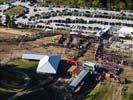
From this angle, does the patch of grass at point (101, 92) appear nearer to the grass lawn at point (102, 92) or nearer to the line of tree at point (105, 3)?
the grass lawn at point (102, 92)

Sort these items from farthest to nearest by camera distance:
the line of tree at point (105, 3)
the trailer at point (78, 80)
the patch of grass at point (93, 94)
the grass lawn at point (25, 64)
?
the line of tree at point (105, 3)
the grass lawn at point (25, 64)
the trailer at point (78, 80)
the patch of grass at point (93, 94)

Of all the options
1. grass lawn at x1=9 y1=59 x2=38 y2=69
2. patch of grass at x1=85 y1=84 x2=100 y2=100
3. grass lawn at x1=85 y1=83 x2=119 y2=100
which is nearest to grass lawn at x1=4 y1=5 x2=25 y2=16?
grass lawn at x1=9 y1=59 x2=38 y2=69

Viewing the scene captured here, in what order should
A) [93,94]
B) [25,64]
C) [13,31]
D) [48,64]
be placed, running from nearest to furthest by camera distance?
1. [93,94]
2. [48,64]
3. [25,64]
4. [13,31]

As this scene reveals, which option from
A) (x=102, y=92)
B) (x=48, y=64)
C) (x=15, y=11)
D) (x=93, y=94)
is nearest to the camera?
(x=93, y=94)

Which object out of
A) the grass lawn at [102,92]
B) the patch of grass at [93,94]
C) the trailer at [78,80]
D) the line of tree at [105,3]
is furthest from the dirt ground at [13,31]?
the patch of grass at [93,94]

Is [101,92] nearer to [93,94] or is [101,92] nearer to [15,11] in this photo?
[93,94]

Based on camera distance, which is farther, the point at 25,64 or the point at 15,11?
the point at 15,11

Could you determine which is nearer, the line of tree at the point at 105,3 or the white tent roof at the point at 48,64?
the white tent roof at the point at 48,64

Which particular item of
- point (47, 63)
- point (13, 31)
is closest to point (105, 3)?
point (13, 31)

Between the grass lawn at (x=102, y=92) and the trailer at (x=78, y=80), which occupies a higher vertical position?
the trailer at (x=78, y=80)

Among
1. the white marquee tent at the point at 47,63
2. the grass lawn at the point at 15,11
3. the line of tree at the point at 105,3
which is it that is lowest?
the white marquee tent at the point at 47,63
